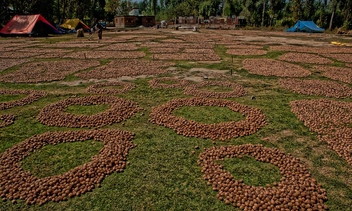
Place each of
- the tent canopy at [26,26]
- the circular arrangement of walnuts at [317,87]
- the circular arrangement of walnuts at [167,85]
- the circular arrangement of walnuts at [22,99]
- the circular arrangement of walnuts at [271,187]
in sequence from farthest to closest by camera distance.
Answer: the tent canopy at [26,26] → the circular arrangement of walnuts at [167,85] → the circular arrangement of walnuts at [317,87] → the circular arrangement of walnuts at [22,99] → the circular arrangement of walnuts at [271,187]

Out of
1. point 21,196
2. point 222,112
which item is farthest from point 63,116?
point 222,112

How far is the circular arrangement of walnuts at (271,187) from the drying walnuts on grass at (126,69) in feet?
25.9

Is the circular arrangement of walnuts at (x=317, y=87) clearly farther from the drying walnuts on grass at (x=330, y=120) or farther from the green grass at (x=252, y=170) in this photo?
the green grass at (x=252, y=170)

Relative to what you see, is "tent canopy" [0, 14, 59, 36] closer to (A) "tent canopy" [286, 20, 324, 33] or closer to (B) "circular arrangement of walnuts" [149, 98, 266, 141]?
(B) "circular arrangement of walnuts" [149, 98, 266, 141]

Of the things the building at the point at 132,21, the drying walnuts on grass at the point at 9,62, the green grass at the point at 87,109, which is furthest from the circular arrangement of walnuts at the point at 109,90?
the building at the point at 132,21

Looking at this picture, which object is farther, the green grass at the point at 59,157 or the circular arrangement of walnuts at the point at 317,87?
the circular arrangement of walnuts at the point at 317,87

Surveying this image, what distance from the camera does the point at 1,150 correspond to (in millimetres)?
5652

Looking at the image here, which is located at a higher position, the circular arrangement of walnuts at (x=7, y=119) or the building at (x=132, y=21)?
the building at (x=132, y=21)

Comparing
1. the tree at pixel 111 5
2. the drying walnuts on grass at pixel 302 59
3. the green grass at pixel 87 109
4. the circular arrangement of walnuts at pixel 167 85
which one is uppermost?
the tree at pixel 111 5

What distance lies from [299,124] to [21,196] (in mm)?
6678

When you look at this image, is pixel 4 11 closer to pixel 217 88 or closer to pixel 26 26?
pixel 26 26

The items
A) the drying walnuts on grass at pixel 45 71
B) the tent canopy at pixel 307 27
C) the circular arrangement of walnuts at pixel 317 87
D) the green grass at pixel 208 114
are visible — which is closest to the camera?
the green grass at pixel 208 114

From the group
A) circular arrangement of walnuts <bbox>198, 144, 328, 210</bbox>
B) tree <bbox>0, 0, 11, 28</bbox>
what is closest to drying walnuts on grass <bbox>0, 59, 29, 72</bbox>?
circular arrangement of walnuts <bbox>198, 144, 328, 210</bbox>

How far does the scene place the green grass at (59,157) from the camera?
16.3 feet
